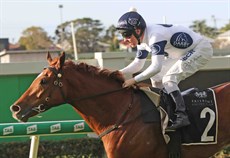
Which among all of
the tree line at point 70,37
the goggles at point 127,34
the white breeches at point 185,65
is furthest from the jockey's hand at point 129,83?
the tree line at point 70,37

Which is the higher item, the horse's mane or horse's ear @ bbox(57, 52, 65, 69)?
horse's ear @ bbox(57, 52, 65, 69)

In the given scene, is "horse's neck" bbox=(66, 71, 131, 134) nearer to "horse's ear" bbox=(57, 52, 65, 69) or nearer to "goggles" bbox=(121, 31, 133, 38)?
"horse's ear" bbox=(57, 52, 65, 69)

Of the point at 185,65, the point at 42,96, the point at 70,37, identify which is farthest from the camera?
the point at 70,37

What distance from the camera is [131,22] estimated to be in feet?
17.4

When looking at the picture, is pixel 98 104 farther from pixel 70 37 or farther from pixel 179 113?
pixel 70 37

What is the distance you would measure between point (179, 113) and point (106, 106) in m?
0.71

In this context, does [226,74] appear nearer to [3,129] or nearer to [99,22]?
[3,129]

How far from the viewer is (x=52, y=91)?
5.10 m

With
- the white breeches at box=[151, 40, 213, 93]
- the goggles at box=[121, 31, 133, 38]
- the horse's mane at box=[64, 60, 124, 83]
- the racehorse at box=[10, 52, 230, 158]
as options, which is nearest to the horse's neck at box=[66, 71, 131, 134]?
the racehorse at box=[10, 52, 230, 158]

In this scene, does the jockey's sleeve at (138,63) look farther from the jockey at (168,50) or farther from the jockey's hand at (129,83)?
the jockey's hand at (129,83)

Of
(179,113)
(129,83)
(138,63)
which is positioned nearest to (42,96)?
(129,83)

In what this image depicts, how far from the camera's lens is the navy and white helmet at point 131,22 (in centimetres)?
532

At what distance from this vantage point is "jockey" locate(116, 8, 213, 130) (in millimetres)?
5164

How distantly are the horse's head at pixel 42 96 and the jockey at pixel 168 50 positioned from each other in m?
0.66
